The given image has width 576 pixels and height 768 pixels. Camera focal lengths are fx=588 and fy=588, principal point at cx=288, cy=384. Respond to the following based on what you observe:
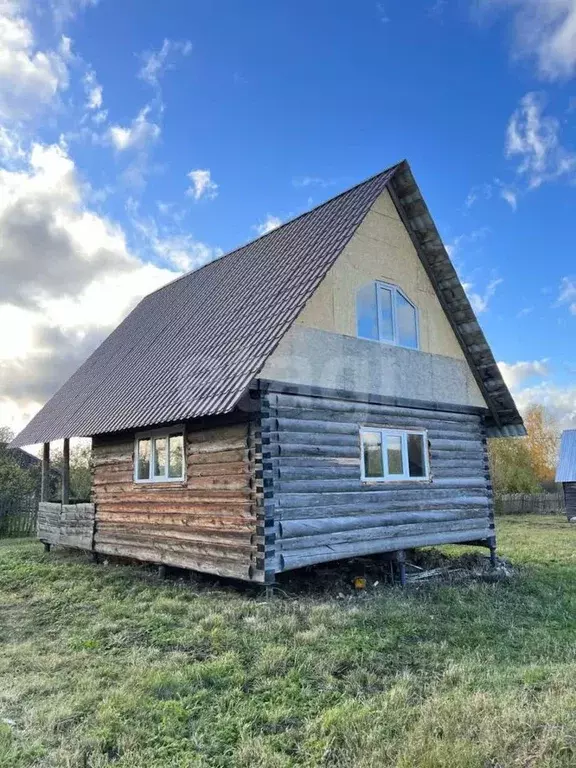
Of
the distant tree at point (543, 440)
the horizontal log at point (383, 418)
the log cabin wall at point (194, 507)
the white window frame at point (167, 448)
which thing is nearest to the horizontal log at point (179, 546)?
the log cabin wall at point (194, 507)

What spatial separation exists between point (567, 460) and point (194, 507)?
98.8 ft

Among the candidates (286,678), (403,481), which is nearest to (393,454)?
(403,481)

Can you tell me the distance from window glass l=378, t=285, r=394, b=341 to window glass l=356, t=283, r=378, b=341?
6.9 inches

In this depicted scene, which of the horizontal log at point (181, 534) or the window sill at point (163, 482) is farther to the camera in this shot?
the window sill at point (163, 482)

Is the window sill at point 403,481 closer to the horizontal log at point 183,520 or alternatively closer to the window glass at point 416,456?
the window glass at point 416,456

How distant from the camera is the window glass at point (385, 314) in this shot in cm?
1236

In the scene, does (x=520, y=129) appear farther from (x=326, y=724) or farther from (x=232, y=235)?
(x=326, y=724)

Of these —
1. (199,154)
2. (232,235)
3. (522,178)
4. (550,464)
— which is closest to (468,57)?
(522,178)

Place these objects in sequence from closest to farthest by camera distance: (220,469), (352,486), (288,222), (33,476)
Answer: (220,469)
(352,486)
(288,222)
(33,476)

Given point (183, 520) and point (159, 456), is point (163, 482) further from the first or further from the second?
point (183, 520)

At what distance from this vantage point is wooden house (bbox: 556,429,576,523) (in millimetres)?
33750

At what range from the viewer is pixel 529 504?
39500 mm

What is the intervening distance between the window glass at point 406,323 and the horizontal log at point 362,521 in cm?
367

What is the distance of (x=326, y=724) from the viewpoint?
5.02 metres
